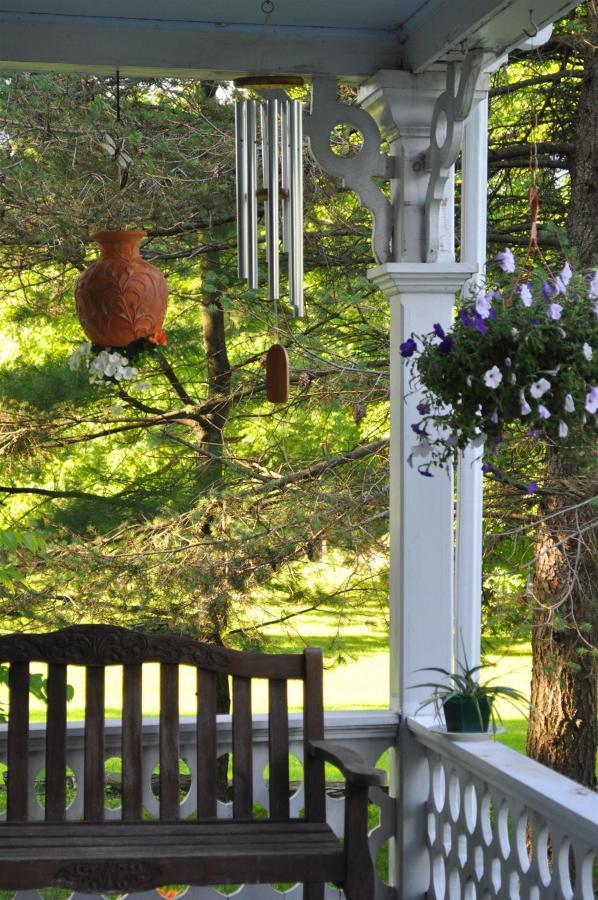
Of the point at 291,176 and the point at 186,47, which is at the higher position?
the point at 186,47

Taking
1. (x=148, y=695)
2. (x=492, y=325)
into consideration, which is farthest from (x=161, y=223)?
(x=148, y=695)

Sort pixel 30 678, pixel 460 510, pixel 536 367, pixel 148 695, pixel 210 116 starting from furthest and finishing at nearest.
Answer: pixel 148 695, pixel 210 116, pixel 460 510, pixel 30 678, pixel 536 367

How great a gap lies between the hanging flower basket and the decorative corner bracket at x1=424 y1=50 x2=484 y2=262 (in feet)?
1.45

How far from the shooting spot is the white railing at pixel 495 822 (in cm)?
223

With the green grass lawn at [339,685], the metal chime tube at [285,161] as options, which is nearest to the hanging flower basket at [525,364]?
the metal chime tube at [285,161]

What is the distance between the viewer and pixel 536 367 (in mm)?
2377

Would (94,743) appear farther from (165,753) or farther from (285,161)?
(285,161)

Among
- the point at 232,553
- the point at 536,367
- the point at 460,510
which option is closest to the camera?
the point at 536,367

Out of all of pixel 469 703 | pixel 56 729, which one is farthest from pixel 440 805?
pixel 56 729

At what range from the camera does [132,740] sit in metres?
2.94

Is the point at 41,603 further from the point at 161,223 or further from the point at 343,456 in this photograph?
the point at 161,223

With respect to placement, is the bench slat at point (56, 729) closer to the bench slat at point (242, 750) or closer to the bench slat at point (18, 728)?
the bench slat at point (18, 728)

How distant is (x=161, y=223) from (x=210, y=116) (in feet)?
2.25

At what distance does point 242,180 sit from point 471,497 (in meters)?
1.09
